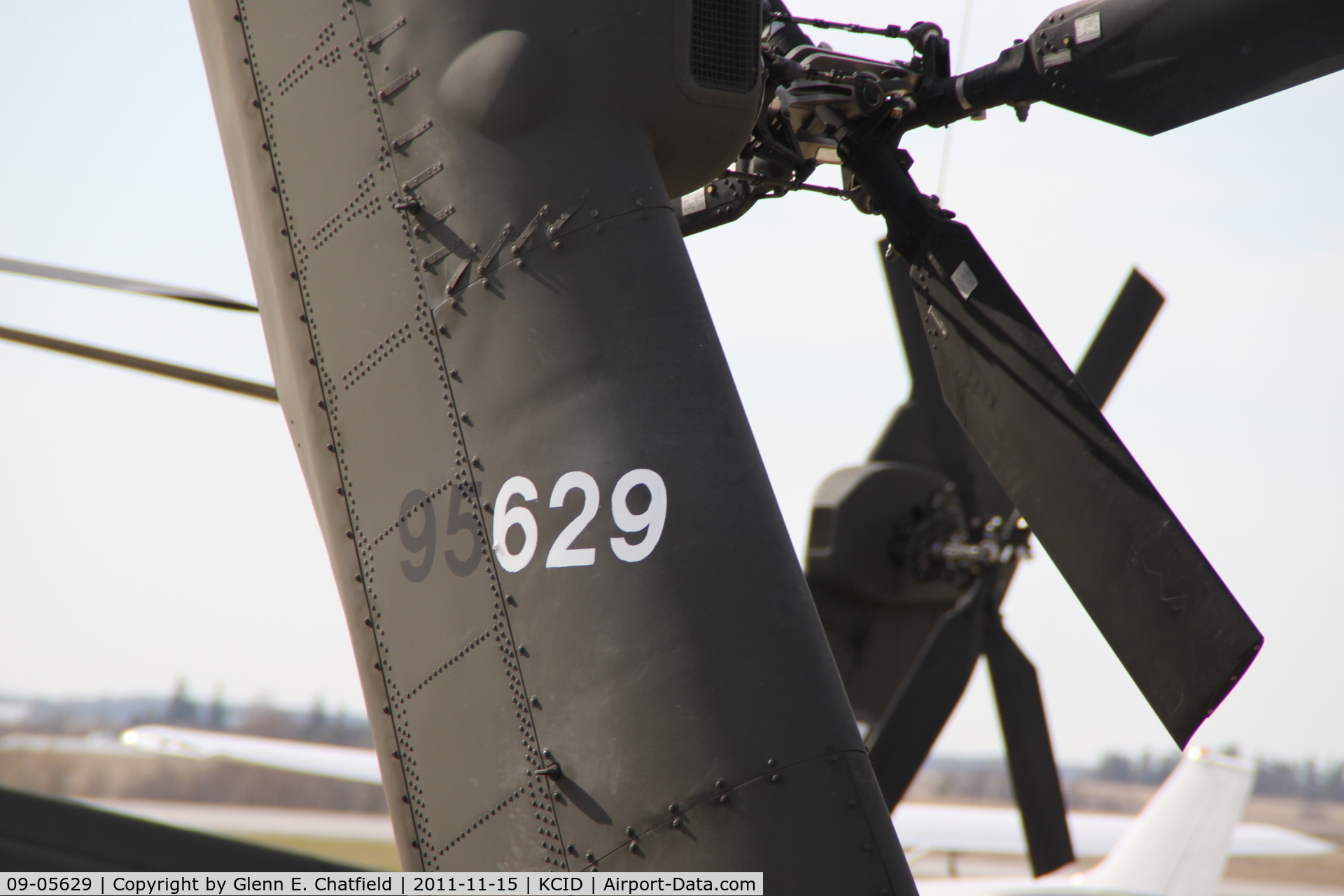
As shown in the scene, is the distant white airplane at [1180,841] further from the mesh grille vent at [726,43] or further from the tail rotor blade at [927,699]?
the mesh grille vent at [726,43]

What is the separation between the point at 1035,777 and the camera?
27.4 feet

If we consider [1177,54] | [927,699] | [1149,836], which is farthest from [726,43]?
[1149,836]

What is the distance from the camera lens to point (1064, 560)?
318 cm

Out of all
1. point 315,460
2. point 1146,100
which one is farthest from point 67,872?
point 1146,100

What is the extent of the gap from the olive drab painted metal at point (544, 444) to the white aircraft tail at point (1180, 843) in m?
12.9

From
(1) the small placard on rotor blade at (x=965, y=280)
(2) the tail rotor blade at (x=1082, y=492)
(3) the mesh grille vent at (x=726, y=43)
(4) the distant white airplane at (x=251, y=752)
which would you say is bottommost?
(2) the tail rotor blade at (x=1082, y=492)

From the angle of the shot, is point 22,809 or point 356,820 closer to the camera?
→ point 22,809

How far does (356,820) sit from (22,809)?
53.5 metres

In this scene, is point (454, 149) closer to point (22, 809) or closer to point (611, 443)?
point (611, 443)

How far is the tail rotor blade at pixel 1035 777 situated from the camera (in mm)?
8328

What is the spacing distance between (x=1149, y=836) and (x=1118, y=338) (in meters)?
8.83

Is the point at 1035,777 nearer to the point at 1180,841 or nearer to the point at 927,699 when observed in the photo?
the point at 927,699

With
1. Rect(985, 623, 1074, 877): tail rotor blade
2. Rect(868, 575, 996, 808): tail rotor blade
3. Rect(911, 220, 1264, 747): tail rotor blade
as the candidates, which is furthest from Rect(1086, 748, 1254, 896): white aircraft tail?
Rect(911, 220, 1264, 747): tail rotor blade

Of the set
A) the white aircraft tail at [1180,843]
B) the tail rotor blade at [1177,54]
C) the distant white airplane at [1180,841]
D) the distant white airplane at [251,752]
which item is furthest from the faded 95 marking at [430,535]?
the distant white airplane at [251,752]
